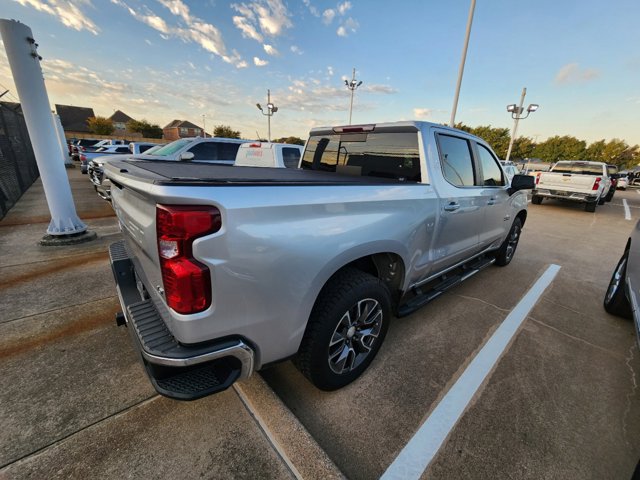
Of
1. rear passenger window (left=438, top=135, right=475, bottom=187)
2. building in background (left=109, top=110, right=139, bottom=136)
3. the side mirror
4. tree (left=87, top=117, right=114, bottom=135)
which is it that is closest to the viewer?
rear passenger window (left=438, top=135, right=475, bottom=187)

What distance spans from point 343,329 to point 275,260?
88 cm

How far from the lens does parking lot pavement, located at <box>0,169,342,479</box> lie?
1.57m

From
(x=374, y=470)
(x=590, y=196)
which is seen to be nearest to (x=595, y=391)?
(x=374, y=470)

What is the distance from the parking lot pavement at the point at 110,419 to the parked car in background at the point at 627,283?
2.80m

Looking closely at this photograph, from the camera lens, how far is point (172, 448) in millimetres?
1669

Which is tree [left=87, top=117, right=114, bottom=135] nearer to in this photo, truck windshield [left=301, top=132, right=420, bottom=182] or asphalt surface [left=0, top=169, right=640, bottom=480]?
asphalt surface [left=0, top=169, right=640, bottom=480]

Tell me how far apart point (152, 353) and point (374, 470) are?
136 centimetres

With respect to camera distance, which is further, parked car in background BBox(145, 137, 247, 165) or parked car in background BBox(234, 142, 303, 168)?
parked car in background BBox(145, 137, 247, 165)

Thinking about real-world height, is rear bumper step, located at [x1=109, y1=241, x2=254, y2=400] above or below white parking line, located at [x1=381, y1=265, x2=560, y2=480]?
above

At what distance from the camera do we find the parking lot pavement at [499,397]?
1733 millimetres

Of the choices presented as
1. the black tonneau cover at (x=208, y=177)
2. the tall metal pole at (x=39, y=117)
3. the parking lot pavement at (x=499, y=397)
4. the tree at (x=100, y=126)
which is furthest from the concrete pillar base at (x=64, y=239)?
the tree at (x=100, y=126)

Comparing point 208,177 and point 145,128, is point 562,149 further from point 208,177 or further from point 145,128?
point 145,128

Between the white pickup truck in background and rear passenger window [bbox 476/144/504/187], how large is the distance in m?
9.09

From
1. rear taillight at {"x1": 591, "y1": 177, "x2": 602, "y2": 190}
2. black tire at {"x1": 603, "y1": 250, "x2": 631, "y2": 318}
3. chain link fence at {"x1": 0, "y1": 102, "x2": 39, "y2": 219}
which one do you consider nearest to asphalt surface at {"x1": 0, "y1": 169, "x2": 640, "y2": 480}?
black tire at {"x1": 603, "y1": 250, "x2": 631, "y2": 318}
